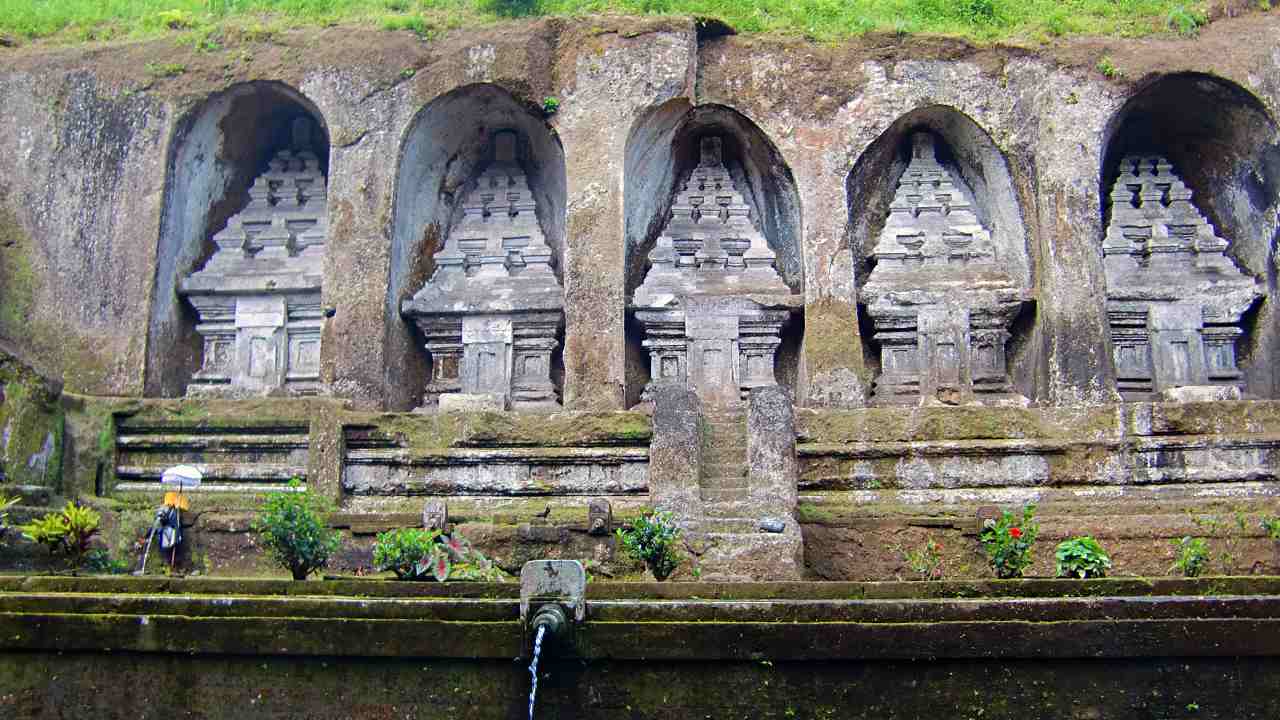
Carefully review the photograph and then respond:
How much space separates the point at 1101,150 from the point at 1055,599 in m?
9.07

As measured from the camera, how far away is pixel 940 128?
52.3 feet

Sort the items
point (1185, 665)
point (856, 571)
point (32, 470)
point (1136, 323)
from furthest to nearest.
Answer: point (1136, 323) < point (32, 470) < point (856, 571) < point (1185, 665)

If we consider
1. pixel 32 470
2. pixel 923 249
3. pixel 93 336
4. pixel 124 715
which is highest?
pixel 923 249

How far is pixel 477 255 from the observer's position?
16.5 m

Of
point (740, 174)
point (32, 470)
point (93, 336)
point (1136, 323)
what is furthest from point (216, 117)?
point (1136, 323)

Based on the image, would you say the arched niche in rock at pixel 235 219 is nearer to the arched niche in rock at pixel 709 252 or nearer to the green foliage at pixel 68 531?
the arched niche in rock at pixel 709 252

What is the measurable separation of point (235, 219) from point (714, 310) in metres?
6.56

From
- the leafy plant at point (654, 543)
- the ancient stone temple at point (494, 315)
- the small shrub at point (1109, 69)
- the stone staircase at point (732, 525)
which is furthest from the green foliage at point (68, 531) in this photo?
the small shrub at point (1109, 69)

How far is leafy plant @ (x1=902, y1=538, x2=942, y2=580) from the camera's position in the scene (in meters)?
11.0

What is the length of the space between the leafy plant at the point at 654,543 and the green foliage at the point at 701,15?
7906 mm

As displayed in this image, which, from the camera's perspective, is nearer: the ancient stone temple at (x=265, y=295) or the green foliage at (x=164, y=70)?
the green foliage at (x=164, y=70)

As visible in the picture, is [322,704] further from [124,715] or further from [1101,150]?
[1101,150]

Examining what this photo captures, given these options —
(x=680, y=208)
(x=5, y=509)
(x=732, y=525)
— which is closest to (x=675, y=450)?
(x=732, y=525)

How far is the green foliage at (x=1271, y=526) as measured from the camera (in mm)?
11353
